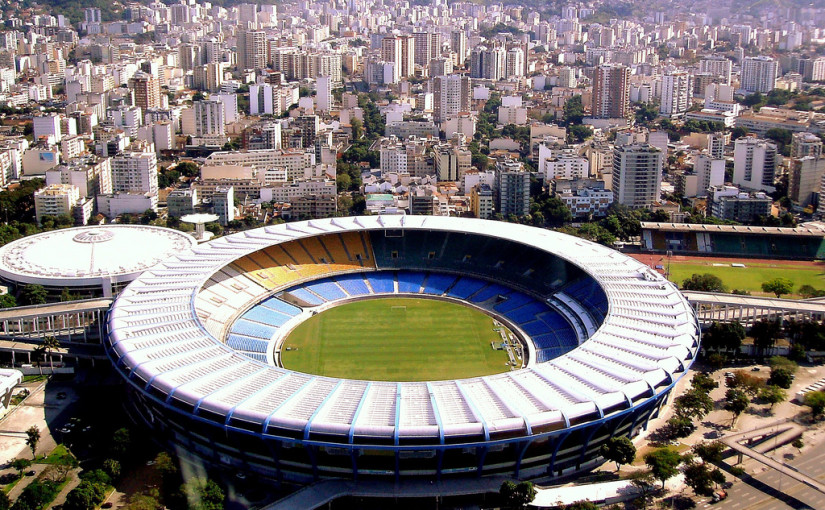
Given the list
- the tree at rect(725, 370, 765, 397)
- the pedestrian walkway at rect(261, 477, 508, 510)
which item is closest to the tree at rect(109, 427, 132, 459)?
the pedestrian walkway at rect(261, 477, 508, 510)

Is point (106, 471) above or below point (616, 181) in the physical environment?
below

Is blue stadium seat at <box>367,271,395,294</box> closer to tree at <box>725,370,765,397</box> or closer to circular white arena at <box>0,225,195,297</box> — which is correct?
circular white arena at <box>0,225,195,297</box>

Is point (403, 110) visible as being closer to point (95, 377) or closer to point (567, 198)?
point (567, 198)

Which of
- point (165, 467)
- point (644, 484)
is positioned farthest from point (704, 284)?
point (165, 467)

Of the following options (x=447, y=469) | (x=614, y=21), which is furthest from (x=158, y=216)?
(x=614, y=21)

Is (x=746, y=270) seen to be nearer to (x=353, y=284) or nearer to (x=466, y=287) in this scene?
(x=466, y=287)
